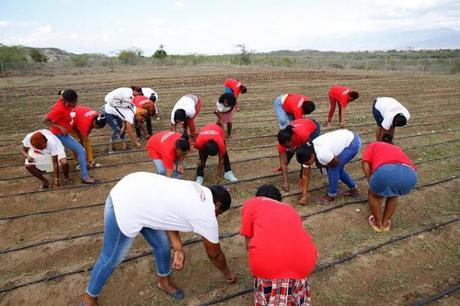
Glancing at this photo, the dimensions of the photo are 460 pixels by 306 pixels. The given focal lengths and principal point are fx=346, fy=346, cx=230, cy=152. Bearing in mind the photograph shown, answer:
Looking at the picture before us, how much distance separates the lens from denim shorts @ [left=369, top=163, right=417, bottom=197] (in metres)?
3.50

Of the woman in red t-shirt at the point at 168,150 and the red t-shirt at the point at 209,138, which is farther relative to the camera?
the red t-shirt at the point at 209,138

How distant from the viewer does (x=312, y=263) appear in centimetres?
232

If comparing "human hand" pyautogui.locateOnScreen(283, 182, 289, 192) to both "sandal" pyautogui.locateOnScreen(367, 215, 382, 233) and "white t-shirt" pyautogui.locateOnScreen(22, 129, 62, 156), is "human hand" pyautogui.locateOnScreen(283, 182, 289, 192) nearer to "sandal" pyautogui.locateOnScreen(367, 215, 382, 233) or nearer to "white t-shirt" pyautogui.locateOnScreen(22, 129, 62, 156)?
"sandal" pyautogui.locateOnScreen(367, 215, 382, 233)

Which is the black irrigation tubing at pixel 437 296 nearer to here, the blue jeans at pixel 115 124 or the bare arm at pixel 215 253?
the bare arm at pixel 215 253

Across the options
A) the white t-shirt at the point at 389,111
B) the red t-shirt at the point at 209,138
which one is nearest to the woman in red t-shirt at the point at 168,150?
the red t-shirt at the point at 209,138

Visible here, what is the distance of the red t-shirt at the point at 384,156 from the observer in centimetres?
354

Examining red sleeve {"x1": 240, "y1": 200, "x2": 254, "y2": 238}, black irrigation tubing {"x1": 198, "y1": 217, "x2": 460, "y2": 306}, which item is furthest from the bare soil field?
red sleeve {"x1": 240, "y1": 200, "x2": 254, "y2": 238}

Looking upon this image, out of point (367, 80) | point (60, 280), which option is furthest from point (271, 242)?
point (367, 80)

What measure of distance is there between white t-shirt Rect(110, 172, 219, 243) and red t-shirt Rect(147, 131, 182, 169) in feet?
5.17

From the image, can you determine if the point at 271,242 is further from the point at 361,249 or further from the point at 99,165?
the point at 99,165

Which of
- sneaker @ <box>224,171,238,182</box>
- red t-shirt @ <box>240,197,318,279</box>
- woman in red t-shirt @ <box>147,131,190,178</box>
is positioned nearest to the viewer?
red t-shirt @ <box>240,197,318,279</box>

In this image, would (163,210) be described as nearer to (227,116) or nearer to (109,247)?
(109,247)

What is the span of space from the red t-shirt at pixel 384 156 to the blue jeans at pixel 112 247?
7.56 feet

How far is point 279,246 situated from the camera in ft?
7.29
